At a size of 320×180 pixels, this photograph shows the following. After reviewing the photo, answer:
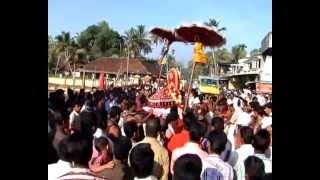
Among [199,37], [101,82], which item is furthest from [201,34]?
[101,82]

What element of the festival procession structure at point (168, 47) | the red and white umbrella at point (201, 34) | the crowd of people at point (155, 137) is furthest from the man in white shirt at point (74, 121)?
the red and white umbrella at point (201, 34)

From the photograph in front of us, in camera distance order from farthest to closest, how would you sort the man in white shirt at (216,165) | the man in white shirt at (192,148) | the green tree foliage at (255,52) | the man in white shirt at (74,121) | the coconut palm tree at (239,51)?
the green tree foliage at (255,52) < the coconut palm tree at (239,51) < the man in white shirt at (74,121) < the man in white shirt at (192,148) < the man in white shirt at (216,165)

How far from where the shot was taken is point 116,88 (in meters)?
3.57

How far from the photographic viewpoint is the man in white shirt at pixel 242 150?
282 cm

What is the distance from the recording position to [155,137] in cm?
281

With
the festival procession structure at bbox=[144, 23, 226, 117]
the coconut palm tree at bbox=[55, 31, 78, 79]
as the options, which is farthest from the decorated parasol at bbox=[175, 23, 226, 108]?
the coconut palm tree at bbox=[55, 31, 78, 79]

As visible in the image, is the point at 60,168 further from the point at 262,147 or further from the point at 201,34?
the point at 201,34

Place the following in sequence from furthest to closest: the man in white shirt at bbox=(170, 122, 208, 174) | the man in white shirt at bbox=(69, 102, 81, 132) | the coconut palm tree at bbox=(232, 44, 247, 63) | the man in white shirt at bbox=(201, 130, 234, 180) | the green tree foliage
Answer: the green tree foliage < the coconut palm tree at bbox=(232, 44, 247, 63) < the man in white shirt at bbox=(69, 102, 81, 132) < the man in white shirt at bbox=(170, 122, 208, 174) < the man in white shirt at bbox=(201, 130, 234, 180)

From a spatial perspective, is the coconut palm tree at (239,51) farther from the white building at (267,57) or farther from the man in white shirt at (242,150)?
→ the man in white shirt at (242,150)

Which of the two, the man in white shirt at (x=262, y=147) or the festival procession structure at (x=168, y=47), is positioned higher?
the festival procession structure at (x=168, y=47)

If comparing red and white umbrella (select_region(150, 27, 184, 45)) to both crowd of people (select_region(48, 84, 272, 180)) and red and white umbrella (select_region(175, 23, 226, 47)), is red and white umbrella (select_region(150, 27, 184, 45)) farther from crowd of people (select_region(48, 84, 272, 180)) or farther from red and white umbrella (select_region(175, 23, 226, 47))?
crowd of people (select_region(48, 84, 272, 180))

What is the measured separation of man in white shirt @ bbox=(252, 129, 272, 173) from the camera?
9.22ft
